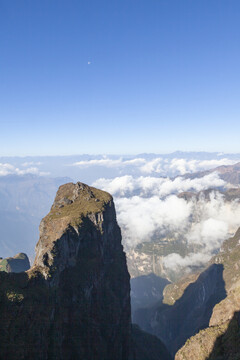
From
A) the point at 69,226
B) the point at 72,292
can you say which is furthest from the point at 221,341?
the point at 69,226

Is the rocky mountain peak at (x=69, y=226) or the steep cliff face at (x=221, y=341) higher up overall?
the rocky mountain peak at (x=69, y=226)

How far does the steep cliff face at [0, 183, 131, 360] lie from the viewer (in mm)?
49906

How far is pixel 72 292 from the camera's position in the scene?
69250 millimetres

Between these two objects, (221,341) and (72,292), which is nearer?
(221,341)

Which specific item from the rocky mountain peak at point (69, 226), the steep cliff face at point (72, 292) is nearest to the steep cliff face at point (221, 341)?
the steep cliff face at point (72, 292)

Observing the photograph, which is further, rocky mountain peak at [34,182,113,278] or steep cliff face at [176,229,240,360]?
rocky mountain peak at [34,182,113,278]

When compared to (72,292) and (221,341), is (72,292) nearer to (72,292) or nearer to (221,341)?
(72,292)

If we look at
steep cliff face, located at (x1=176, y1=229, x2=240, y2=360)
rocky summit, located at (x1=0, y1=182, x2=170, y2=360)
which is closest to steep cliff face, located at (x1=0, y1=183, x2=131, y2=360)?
rocky summit, located at (x1=0, y1=182, x2=170, y2=360)

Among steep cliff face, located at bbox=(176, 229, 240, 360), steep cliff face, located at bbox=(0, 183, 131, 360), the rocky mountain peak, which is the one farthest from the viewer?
the rocky mountain peak

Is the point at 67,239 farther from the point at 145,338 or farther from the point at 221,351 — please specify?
the point at 145,338

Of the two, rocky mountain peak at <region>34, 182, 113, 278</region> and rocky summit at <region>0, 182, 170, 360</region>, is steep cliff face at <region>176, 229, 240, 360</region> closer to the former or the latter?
rocky summit at <region>0, 182, 170, 360</region>

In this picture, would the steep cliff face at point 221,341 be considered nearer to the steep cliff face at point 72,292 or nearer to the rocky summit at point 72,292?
the rocky summit at point 72,292

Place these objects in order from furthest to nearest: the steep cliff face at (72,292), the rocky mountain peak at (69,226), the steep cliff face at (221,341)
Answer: the rocky mountain peak at (69,226)
the steep cliff face at (221,341)
the steep cliff face at (72,292)

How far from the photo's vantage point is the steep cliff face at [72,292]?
49.9m
